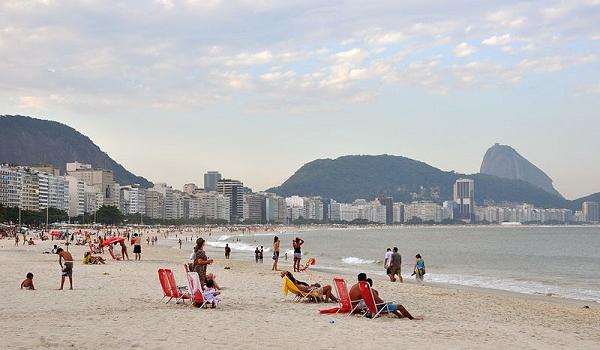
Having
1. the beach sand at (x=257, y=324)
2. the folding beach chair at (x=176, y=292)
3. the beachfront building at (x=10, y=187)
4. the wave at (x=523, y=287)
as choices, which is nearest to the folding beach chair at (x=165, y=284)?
the folding beach chair at (x=176, y=292)

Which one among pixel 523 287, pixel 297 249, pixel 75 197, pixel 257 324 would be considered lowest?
pixel 523 287

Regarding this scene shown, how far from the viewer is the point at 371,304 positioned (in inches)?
426

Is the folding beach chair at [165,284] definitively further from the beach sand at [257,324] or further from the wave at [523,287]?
the wave at [523,287]

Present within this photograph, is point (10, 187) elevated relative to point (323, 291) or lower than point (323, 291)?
elevated

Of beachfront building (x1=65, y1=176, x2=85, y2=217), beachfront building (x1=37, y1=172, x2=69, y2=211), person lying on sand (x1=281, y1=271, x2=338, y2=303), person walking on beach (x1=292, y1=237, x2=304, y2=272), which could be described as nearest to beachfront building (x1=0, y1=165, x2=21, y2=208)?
beachfront building (x1=37, y1=172, x2=69, y2=211)

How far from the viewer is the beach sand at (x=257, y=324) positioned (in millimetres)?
8219

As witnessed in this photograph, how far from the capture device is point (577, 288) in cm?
2381

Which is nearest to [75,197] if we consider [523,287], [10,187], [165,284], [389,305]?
[10,187]

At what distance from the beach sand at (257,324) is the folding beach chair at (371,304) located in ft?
0.49

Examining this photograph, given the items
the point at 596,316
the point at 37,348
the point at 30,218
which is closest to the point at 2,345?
the point at 37,348

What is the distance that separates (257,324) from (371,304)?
201cm

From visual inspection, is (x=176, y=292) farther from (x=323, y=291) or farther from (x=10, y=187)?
(x=10, y=187)

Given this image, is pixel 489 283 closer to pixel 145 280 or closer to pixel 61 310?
pixel 145 280

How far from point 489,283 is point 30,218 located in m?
93.7
